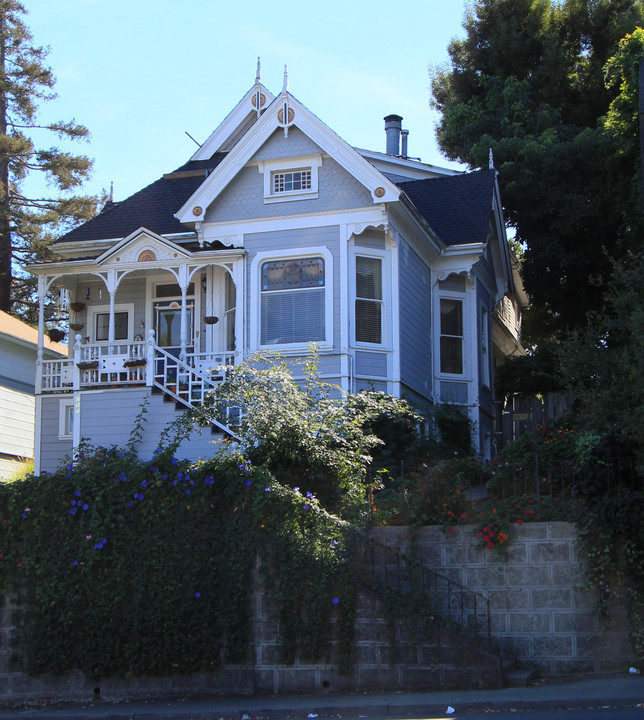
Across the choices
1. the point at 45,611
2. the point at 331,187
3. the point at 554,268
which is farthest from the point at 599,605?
the point at 554,268

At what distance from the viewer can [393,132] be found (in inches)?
1121

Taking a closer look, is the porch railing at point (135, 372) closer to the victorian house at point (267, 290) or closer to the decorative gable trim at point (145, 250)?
the victorian house at point (267, 290)

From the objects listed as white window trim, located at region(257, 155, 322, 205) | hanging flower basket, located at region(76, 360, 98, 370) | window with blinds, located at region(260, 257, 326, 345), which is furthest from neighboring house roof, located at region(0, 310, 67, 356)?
white window trim, located at region(257, 155, 322, 205)

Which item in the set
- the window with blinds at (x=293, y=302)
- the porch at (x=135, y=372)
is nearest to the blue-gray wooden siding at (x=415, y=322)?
the window with blinds at (x=293, y=302)

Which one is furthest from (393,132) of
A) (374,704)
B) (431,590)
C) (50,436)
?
(374,704)

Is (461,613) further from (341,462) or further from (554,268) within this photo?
(554,268)

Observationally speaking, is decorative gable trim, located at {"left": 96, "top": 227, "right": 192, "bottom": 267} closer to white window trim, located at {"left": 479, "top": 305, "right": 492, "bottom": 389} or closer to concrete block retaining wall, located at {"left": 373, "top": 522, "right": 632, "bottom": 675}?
white window trim, located at {"left": 479, "top": 305, "right": 492, "bottom": 389}

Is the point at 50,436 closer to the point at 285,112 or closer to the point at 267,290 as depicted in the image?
the point at 267,290

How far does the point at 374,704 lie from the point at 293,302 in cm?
949

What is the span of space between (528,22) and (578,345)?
20.0m

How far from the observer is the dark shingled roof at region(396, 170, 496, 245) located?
69.0 ft

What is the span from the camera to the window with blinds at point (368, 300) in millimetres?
18297

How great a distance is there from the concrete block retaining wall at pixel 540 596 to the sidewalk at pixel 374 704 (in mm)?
436

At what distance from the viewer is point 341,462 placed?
1272 cm
